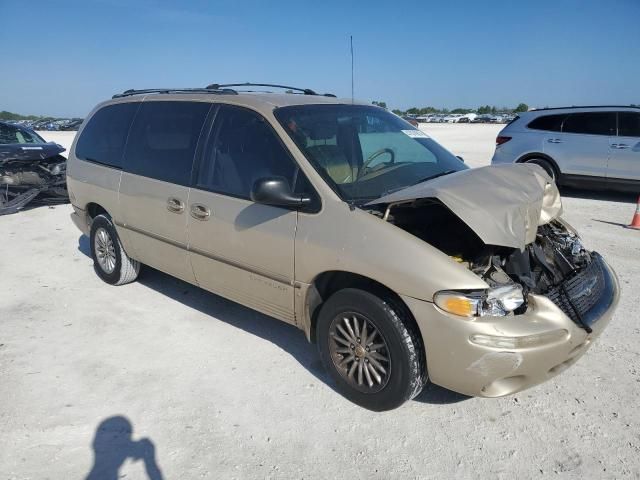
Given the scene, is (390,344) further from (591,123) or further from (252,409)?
(591,123)

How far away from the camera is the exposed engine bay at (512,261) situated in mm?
2945

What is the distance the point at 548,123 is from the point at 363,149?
760cm

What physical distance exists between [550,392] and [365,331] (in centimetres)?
131

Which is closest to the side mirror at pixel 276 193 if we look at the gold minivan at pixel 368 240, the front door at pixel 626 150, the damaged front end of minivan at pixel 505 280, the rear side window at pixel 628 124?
the gold minivan at pixel 368 240

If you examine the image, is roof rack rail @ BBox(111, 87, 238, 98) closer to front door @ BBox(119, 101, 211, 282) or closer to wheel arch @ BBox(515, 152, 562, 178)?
front door @ BBox(119, 101, 211, 282)

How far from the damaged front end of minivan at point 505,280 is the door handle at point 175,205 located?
1636mm

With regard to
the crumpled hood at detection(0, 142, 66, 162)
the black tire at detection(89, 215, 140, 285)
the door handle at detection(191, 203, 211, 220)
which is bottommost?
the black tire at detection(89, 215, 140, 285)

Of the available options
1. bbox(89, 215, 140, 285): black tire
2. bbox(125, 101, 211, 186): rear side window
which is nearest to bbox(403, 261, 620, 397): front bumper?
bbox(125, 101, 211, 186): rear side window

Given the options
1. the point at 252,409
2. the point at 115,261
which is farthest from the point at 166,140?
the point at 252,409

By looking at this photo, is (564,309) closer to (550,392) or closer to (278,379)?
(550,392)

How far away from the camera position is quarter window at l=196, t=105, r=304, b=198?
137 inches

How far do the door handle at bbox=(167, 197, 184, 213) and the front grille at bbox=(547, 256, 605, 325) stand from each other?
8.81 feet

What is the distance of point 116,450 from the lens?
9.23 feet

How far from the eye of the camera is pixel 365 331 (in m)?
3.05
